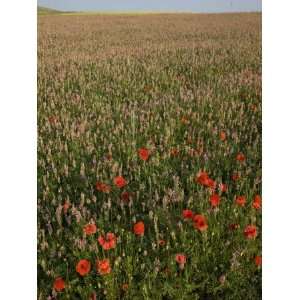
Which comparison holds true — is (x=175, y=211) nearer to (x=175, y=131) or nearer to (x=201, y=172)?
(x=201, y=172)

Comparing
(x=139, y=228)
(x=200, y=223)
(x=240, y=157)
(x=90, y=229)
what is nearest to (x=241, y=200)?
(x=200, y=223)

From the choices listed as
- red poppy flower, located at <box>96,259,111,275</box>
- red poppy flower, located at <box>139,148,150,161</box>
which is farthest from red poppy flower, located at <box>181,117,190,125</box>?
red poppy flower, located at <box>96,259,111,275</box>

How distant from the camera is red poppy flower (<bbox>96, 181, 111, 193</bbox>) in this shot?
2469 mm

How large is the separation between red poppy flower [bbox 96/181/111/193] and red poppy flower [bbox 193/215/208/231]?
48 cm

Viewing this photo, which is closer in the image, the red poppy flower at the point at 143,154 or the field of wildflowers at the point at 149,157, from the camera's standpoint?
the field of wildflowers at the point at 149,157

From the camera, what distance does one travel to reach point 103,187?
248 cm

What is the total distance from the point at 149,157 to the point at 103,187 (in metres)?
0.40

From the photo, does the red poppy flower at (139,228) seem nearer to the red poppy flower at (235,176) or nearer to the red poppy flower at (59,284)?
the red poppy flower at (59,284)

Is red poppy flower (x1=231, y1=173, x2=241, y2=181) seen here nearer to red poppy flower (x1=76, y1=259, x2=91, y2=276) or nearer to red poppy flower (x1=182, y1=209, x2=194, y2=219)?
red poppy flower (x1=182, y1=209, x2=194, y2=219)

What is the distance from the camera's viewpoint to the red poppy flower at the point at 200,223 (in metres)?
2.22

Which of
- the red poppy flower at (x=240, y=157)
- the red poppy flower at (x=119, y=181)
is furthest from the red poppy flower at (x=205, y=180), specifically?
the red poppy flower at (x=119, y=181)

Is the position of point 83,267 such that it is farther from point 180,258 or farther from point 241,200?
point 241,200

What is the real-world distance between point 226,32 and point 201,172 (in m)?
1.08
